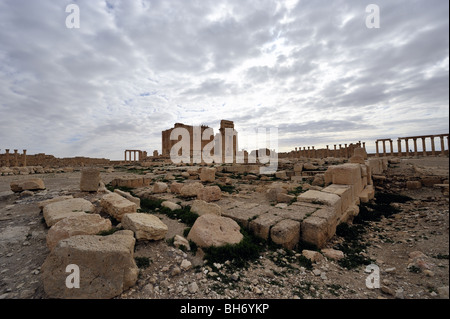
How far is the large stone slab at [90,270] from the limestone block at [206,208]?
2.48 meters

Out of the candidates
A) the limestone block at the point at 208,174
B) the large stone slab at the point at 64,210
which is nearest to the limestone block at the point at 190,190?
the large stone slab at the point at 64,210

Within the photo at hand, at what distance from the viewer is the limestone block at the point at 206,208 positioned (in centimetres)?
483

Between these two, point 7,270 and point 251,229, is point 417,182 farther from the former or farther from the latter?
→ point 7,270

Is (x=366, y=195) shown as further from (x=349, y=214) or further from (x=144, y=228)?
(x=144, y=228)

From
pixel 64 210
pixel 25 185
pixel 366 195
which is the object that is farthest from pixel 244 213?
pixel 25 185

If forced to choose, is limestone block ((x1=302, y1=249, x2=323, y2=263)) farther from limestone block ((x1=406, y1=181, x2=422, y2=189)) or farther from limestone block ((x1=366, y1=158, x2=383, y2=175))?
limestone block ((x1=366, y1=158, x2=383, y2=175))

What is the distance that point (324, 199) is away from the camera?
5398 mm

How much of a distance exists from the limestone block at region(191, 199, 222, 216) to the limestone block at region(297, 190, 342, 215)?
2.74m

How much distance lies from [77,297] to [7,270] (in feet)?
5.13

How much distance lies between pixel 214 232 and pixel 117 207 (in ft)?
8.12

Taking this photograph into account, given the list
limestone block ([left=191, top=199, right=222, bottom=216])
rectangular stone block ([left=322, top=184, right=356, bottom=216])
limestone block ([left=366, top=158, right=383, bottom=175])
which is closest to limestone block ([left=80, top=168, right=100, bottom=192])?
limestone block ([left=191, top=199, right=222, bottom=216])

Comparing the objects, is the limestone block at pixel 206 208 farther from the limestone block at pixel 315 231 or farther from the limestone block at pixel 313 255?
the limestone block at pixel 313 255
